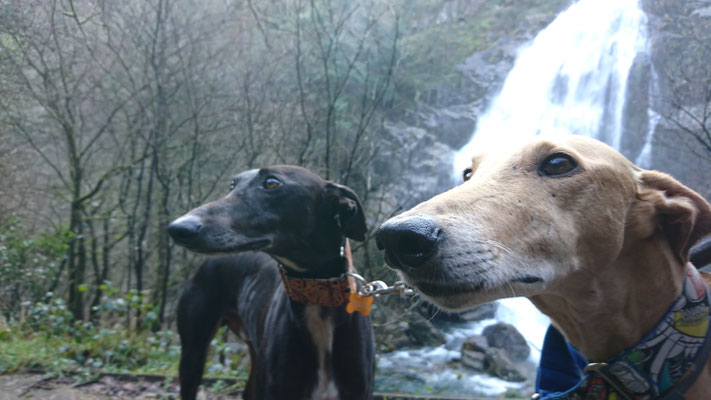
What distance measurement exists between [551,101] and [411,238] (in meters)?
13.7

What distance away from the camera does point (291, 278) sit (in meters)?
2.68

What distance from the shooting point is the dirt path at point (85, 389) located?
12.2ft

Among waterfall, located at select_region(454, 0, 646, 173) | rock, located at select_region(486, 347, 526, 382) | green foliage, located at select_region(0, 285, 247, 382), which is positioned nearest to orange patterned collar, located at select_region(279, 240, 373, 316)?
green foliage, located at select_region(0, 285, 247, 382)

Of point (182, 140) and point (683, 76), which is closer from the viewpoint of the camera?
point (683, 76)

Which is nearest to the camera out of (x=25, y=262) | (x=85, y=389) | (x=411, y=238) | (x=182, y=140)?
(x=411, y=238)

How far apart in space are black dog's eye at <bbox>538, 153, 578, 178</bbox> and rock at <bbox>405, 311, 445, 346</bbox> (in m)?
7.23

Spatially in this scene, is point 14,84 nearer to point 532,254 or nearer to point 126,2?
point 126,2

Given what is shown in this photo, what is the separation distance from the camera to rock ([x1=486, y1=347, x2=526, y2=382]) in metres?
7.63

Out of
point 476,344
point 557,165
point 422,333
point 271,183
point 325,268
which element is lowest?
point 476,344

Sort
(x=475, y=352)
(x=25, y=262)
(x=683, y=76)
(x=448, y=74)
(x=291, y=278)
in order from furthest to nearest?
(x=448, y=74) → (x=475, y=352) → (x=25, y=262) → (x=683, y=76) → (x=291, y=278)

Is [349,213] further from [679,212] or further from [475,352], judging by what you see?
[475,352]

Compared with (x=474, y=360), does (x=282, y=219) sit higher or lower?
higher

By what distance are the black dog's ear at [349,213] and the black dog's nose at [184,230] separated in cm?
85

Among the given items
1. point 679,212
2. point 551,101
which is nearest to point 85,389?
point 679,212
